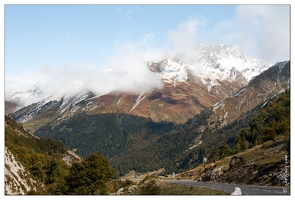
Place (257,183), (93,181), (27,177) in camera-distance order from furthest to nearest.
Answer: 1. (27,177)
2. (93,181)
3. (257,183)

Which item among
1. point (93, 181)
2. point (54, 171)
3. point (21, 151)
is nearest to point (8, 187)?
point (93, 181)

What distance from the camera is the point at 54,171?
13950 cm

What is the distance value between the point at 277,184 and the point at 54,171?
353ft
